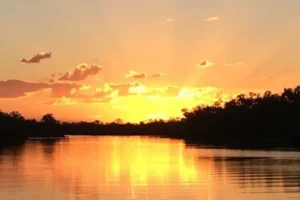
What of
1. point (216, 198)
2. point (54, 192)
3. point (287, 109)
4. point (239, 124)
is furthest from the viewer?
point (239, 124)

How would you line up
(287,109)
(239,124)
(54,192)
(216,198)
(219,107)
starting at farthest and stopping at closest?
(219,107) → (239,124) → (287,109) → (54,192) → (216,198)

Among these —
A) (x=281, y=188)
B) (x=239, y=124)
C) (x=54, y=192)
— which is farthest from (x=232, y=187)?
(x=239, y=124)

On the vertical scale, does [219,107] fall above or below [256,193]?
above

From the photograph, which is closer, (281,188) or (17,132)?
(281,188)

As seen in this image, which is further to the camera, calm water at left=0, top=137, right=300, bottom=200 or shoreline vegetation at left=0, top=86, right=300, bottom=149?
shoreline vegetation at left=0, top=86, right=300, bottom=149

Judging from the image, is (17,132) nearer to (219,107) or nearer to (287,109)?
(219,107)

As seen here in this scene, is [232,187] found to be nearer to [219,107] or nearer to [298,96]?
[298,96]

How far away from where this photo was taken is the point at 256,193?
95.4 feet

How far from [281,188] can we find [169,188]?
5.82 meters

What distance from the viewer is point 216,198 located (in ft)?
90.4

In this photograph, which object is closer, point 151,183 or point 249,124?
point 151,183

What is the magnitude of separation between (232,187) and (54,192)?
9.39m

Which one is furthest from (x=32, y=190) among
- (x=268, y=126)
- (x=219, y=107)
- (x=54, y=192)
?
(x=219, y=107)

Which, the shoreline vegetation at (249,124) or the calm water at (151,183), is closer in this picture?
the calm water at (151,183)
